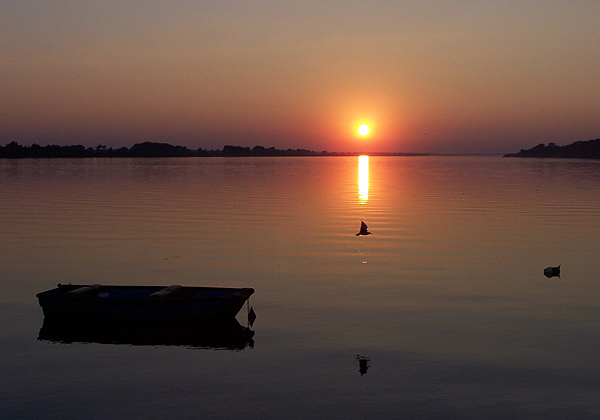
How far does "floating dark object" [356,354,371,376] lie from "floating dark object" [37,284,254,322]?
5.40 metres

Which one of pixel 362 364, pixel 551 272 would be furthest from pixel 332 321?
pixel 551 272

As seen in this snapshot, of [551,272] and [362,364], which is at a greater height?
Answer: [551,272]

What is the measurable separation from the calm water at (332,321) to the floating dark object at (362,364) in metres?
0.06

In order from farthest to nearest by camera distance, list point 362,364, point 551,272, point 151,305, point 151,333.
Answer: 1. point 551,272
2. point 151,305
3. point 151,333
4. point 362,364

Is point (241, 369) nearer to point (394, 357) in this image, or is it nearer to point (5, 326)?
point (394, 357)

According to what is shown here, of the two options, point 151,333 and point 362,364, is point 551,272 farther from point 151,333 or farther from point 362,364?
point 151,333

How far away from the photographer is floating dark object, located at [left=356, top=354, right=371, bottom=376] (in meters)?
18.8

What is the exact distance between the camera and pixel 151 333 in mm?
22984

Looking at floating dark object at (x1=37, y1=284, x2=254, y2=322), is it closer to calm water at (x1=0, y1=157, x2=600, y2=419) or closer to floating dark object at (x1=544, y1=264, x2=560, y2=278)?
calm water at (x1=0, y1=157, x2=600, y2=419)

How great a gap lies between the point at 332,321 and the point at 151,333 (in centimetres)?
632

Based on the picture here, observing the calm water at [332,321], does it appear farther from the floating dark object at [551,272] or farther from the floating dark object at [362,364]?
the floating dark object at [551,272]

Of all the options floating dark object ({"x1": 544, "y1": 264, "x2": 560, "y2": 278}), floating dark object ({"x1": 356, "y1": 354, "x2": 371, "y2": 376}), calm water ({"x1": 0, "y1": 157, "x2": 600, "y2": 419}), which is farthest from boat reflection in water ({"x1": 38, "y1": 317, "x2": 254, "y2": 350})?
floating dark object ({"x1": 544, "y1": 264, "x2": 560, "y2": 278})

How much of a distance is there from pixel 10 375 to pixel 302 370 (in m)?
8.11

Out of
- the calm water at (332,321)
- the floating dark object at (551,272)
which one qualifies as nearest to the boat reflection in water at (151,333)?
the calm water at (332,321)
